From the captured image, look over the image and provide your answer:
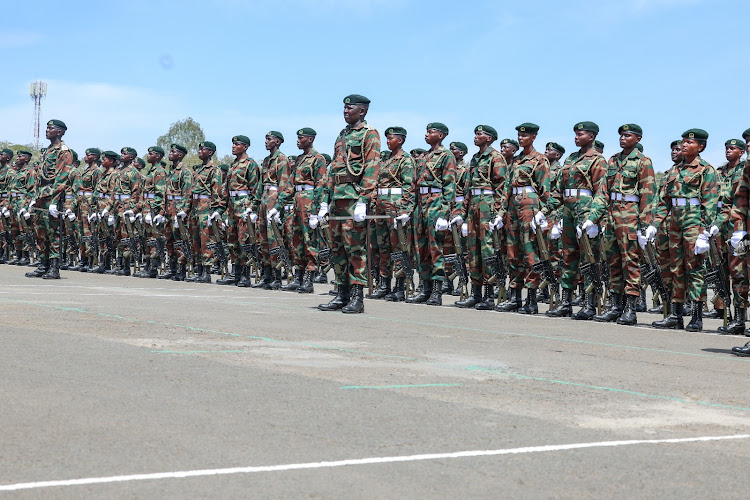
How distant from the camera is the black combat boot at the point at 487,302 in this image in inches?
669

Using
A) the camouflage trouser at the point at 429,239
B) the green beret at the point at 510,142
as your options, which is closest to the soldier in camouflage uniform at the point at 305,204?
the camouflage trouser at the point at 429,239

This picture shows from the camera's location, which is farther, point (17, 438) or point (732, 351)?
point (732, 351)

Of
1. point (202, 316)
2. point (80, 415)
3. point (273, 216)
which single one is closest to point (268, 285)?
point (273, 216)

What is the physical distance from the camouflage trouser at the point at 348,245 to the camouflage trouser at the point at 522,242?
8.80 feet

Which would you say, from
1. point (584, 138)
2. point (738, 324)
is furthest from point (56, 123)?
point (738, 324)

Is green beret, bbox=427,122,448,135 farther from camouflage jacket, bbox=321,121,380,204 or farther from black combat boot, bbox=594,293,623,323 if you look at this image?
black combat boot, bbox=594,293,623,323

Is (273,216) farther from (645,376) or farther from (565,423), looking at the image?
(565,423)

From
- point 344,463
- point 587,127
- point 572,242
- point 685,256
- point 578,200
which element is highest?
point 587,127

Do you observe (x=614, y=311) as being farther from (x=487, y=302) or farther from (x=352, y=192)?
(x=352, y=192)

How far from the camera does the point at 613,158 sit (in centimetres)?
1510

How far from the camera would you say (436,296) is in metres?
17.9

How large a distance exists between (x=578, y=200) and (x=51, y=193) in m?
10.3

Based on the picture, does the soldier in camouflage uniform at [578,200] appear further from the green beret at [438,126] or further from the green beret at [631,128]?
the green beret at [438,126]

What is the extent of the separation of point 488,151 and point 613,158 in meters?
2.57
